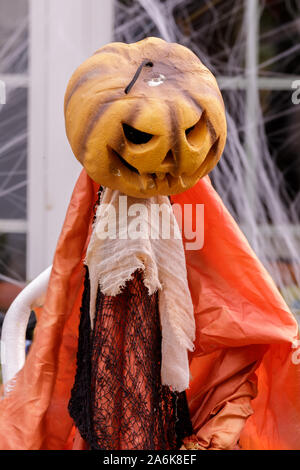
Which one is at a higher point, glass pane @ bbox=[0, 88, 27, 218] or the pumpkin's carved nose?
glass pane @ bbox=[0, 88, 27, 218]

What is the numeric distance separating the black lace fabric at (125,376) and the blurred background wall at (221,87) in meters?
0.95

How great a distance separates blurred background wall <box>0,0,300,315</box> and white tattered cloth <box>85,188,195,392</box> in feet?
3.05

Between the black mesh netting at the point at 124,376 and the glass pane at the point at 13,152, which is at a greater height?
the glass pane at the point at 13,152

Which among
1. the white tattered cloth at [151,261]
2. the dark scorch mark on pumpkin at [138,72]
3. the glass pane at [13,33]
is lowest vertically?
the white tattered cloth at [151,261]

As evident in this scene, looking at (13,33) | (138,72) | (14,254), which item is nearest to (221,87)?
(13,33)

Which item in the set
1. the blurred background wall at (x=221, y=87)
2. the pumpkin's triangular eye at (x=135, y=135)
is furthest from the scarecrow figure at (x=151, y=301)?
the blurred background wall at (x=221, y=87)

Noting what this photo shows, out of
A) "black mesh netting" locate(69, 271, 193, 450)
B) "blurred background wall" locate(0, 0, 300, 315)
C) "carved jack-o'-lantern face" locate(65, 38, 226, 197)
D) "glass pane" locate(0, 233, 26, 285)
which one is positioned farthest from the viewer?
"glass pane" locate(0, 233, 26, 285)

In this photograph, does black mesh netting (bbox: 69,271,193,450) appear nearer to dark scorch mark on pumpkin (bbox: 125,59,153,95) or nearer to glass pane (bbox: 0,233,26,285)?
dark scorch mark on pumpkin (bbox: 125,59,153,95)

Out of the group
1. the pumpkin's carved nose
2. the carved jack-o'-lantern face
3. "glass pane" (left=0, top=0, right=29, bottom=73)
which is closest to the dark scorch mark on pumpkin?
the carved jack-o'-lantern face

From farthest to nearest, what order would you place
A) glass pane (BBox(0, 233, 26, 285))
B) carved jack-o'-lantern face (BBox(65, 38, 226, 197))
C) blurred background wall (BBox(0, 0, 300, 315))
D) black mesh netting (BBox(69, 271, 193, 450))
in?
glass pane (BBox(0, 233, 26, 285))
blurred background wall (BBox(0, 0, 300, 315))
black mesh netting (BBox(69, 271, 193, 450))
carved jack-o'-lantern face (BBox(65, 38, 226, 197))

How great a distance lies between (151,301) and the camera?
0.85 meters

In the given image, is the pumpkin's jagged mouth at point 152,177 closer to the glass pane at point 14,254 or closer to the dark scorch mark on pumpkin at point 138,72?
the dark scorch mark on pumpkin at point 138,72

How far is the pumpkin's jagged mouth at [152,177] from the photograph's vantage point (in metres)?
0.76

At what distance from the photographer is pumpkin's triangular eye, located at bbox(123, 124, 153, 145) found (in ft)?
2.43
